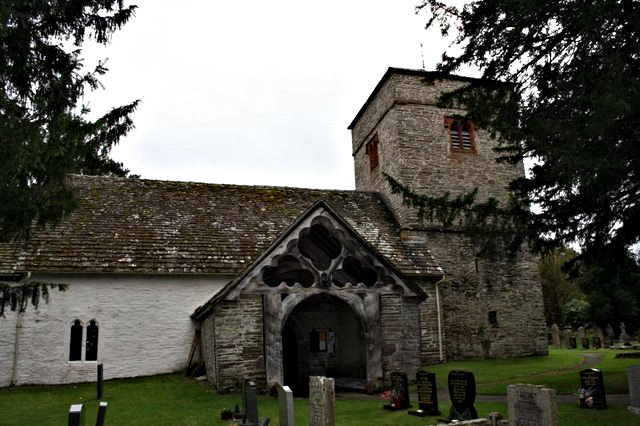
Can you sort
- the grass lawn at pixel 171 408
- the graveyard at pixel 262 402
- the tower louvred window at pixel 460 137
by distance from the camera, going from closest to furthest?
the grass lawn at pixel 171 408 → the graveyard at pixel 262 402 → the tower louvred window at pixel 460 137

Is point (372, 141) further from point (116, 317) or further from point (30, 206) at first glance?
point (30, 206)

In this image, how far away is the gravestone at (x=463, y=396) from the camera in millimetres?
10086

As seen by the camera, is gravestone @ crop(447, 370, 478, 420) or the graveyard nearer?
gravestone @ crop(447, 370, 478, 420)

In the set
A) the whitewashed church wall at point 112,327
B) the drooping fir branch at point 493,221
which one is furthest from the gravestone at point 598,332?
the whitewashed church wall at point 112,327

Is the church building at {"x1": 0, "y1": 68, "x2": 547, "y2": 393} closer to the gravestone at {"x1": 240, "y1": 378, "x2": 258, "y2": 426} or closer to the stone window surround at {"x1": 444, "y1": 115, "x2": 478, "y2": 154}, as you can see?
the stone window surround at {"x1": 444, "y1": 115, "x2": 478, "y2": 154}

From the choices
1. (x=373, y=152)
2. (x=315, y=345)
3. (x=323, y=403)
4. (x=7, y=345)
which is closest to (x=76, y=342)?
(x=7, y=345)

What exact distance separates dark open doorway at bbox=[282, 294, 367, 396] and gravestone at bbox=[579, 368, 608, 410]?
8.03 metres

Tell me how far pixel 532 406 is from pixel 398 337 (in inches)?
263

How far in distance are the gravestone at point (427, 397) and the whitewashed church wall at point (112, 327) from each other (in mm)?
9511

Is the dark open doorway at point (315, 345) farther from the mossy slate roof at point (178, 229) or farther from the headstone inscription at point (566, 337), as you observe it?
the headstone inscription at point (566, 337)

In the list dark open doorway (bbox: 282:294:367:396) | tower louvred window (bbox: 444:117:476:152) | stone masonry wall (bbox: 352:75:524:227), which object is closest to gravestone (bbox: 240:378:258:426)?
dark open doorway (bbox: 282:294:367:396)

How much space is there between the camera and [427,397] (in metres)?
11.5

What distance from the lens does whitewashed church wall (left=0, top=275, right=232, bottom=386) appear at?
55.9 ft

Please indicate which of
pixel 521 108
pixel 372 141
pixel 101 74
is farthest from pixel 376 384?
pixel 372 141
